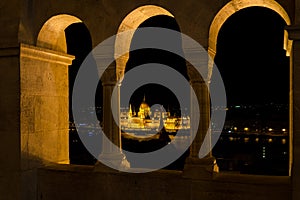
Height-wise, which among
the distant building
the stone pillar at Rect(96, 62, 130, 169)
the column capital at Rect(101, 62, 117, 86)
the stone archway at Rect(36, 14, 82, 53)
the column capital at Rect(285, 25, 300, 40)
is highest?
the stone archway at Rect(36, 14, 82, 53)

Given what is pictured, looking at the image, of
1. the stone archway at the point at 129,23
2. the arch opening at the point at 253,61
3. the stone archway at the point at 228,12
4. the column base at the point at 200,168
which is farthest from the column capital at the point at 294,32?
the arch opening at the point at 253,61

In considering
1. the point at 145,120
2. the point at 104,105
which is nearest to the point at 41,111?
the point at 104,105

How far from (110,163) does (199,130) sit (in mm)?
1362

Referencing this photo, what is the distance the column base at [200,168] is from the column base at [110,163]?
37.9 inches

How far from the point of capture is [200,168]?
16.7 feet

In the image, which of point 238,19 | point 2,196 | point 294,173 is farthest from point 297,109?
point 238,19

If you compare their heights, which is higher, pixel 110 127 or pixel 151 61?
pixel 151 61

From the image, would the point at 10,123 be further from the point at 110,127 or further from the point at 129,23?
the point at 129,23

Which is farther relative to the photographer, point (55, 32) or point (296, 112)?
point (55, 32)

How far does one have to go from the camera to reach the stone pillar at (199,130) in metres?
5.11

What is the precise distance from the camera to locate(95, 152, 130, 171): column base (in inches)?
220

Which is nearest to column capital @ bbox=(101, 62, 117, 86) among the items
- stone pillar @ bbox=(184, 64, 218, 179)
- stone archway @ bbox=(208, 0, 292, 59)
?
stone pillar @ bbox=(184, 64, 218, 179)

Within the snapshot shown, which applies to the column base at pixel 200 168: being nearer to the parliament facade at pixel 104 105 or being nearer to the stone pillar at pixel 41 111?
the parliament facade at pixel 104 105

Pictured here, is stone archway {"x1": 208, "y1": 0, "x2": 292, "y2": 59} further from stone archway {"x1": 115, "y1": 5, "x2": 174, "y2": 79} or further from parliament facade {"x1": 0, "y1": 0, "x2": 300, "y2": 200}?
stone archway {"x1": 115, "y1": 5, "x2": 174, "y2": 79}
